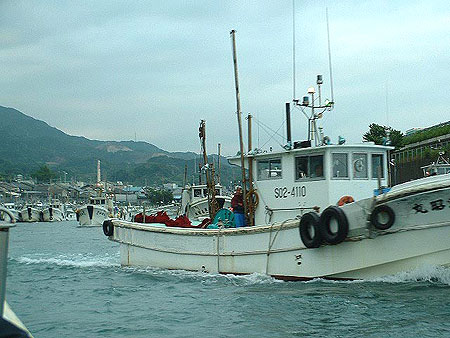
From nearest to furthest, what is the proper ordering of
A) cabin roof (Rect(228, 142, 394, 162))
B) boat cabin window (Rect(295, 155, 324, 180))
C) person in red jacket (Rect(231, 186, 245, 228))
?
cabin roof (Rect(228, 142, 394, 162))
boat cabin window (Rect(295, 155, 324, 180))
person in red jacket (Rect(231, 186, 245, 228))

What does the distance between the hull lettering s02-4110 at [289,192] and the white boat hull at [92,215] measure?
52.0 metres

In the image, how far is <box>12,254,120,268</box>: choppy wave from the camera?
19575mm

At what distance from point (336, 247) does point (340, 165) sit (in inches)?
85.5

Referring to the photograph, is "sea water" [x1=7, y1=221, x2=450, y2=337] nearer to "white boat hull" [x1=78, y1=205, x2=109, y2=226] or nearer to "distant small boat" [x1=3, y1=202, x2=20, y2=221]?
"distant small boat" [x1=3, y1=202, x2=20, y2=221]

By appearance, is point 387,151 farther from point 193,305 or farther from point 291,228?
point 193,305

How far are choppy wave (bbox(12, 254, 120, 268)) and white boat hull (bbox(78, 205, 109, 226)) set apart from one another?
4164cm

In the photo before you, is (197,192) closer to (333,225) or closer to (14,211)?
(14,211)

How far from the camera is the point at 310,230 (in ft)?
40.8

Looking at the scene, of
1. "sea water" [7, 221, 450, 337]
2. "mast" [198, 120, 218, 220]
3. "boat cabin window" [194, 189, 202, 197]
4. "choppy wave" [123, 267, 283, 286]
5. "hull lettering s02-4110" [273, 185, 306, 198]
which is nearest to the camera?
"sea water" [7, 221, 450, 337]

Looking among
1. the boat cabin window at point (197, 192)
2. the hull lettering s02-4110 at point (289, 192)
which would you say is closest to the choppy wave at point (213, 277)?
the hull lettering s02-4110 at point (289, 192)

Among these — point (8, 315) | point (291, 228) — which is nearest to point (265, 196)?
point (291, 228)

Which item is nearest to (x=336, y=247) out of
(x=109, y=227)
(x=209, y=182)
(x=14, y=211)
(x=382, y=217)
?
(x=382, y=217)

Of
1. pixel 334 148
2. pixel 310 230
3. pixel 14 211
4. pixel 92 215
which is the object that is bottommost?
pixel 92 215

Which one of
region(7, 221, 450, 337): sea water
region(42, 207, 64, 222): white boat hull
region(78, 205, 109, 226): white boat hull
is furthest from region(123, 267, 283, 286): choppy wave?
region(42, 207, 64, 222): white boat hull
